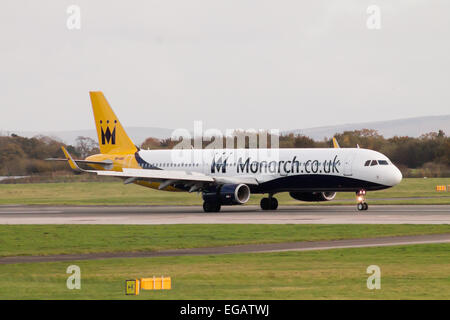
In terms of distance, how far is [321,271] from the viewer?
876 inches

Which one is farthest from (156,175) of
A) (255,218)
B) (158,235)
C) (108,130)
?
(158,235)

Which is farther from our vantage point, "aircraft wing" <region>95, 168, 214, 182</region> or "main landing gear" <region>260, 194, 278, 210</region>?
"main landing gear" <region>260, 194, 278, 210</region>

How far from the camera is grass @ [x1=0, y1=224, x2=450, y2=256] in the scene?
30.7 meters

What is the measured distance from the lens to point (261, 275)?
21594mm

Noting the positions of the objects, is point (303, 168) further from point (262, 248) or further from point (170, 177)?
point (262, 248)

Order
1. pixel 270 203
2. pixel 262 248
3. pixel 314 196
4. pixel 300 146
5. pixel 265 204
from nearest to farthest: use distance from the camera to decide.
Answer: pixel 262 248
pixel 270 203
pixel 265 204
pixel 314 196
pixel 300 146

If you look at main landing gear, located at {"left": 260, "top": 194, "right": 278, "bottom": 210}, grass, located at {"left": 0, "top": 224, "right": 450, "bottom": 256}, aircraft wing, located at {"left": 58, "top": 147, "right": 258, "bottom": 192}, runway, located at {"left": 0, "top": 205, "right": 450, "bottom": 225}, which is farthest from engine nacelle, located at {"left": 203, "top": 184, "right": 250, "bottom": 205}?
grass, located at {"left": 0, "top": 224, "right": 450, "bottom": 256}

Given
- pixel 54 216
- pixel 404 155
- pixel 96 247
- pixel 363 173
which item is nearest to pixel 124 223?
pixel 54 216

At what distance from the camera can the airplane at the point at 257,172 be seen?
5247 cm

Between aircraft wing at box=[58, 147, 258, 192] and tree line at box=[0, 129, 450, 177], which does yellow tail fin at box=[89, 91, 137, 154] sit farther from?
tree line at box=[0, 129, 450, 177]

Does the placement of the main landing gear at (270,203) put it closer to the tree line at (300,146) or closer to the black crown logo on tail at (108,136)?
the black crown logo on tail at (108,136)

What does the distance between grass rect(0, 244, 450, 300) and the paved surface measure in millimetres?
1286

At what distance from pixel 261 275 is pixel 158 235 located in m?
14.0
